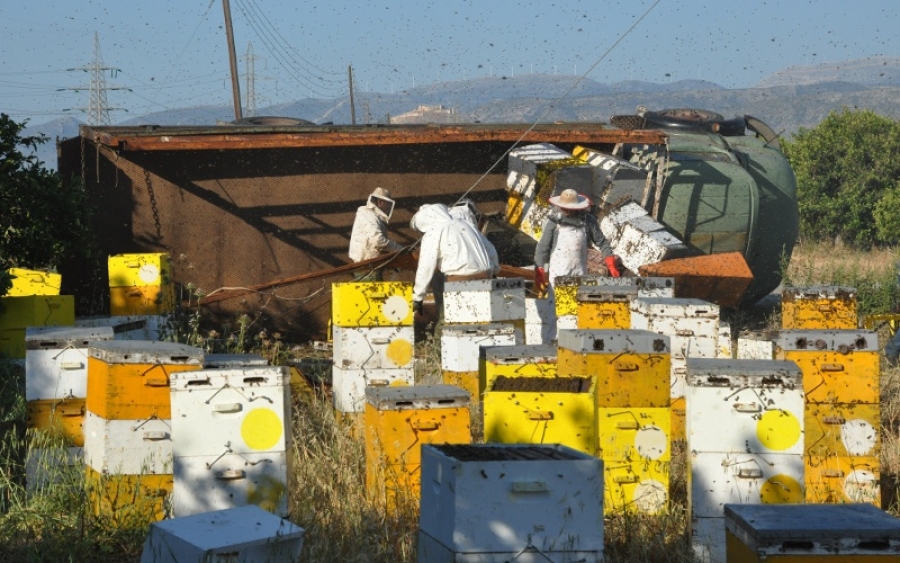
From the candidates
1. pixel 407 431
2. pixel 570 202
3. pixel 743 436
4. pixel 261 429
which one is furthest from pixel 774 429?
pixel 570 202

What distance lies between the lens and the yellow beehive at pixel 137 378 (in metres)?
6.83

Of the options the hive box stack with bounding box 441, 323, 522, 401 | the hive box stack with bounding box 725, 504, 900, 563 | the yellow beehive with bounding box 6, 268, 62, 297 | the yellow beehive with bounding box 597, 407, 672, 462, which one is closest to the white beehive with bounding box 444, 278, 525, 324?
the hive box stack with bounding box 441, 323, 522, 401

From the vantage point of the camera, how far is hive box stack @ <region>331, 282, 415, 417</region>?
9.73m

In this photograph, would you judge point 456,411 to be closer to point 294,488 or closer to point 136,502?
point 294,488

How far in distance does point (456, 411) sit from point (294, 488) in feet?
3.62

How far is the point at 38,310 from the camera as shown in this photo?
33.4 feet

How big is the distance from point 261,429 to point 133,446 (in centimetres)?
89

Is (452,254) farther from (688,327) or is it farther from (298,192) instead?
(688,327)

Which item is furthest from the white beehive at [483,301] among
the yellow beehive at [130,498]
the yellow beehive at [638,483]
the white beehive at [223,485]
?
the white beehive at [223,485]

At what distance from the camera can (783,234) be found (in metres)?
18.3

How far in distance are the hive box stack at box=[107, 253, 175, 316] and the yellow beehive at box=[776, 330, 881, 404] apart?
570 cm

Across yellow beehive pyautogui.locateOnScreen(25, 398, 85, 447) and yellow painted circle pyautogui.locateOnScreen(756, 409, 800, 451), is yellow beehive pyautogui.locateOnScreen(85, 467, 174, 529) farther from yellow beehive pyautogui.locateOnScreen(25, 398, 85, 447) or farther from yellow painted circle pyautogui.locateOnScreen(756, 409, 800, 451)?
yellow painted circle pyautogui.locateOnScreen(756, 409, 800, 451)

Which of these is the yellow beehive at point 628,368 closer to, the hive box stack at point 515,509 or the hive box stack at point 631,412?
the hive box stack at point 631,412

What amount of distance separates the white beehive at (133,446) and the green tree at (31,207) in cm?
516
